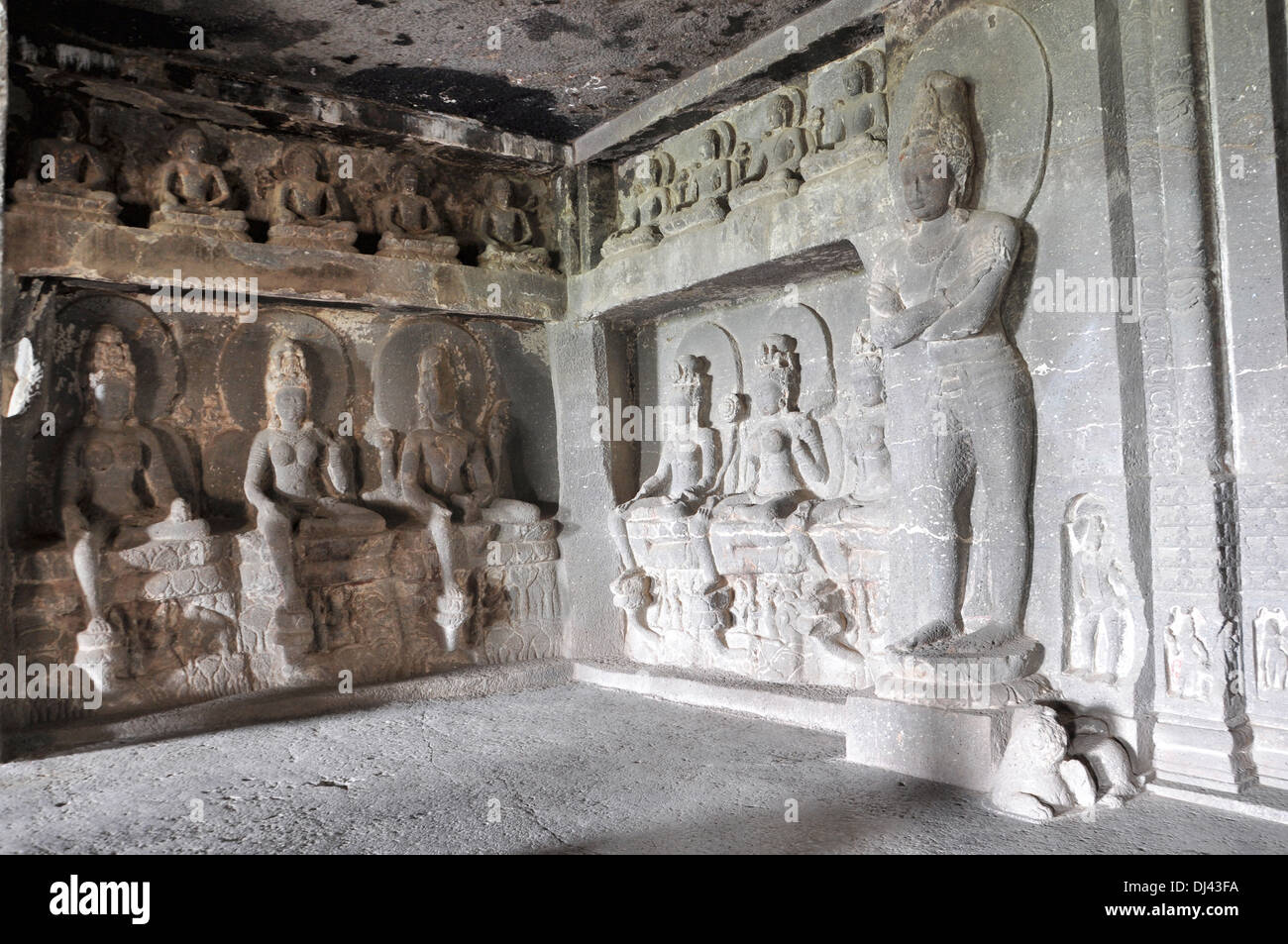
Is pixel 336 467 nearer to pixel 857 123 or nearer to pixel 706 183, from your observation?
pixel 706 183

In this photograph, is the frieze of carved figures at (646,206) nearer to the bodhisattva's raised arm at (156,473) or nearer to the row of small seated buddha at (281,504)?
the row of small seated buddha at (281,504)

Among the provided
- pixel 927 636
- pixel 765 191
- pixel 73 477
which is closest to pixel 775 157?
pixel 765 191

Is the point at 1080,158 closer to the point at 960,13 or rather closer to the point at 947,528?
the point at 960,13

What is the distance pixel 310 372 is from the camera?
258 inches

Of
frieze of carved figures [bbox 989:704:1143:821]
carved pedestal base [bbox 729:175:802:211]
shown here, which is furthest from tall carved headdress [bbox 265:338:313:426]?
frieze of carved figures [bbox 989:704:1143:821]

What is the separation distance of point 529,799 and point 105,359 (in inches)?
152

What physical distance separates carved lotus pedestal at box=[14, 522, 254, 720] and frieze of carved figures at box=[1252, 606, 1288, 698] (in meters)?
5.35

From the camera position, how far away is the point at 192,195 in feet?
19.3

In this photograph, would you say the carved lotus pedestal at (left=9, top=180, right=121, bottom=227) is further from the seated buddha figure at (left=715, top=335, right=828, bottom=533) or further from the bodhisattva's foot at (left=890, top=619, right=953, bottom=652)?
the bodhisattva's foot at (left=890, top=619, right=953, bottom=652)

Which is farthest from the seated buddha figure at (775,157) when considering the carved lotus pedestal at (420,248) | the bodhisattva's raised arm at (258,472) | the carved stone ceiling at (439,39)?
the bodhisattva's raised arm at (258,472)

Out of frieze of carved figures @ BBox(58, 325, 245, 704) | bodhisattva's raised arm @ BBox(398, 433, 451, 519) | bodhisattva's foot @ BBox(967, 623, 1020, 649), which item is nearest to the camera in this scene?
bodhisattva's foot @ BBox(967, 623, 1020, 649)

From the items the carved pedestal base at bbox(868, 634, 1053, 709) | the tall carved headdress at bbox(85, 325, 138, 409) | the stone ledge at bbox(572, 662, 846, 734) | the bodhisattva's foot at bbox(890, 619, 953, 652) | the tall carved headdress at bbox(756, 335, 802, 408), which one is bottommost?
the stone ledge at bbox(572, 662, 846, 734)

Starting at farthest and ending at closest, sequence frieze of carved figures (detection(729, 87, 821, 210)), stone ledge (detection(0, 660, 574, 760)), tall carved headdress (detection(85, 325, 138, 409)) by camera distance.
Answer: tall carved headdress (detection(85, 325, 138, 409)) < frieze of carved figures (detection(729, 87, 821, 210)) < stone ledge (detection(0, 660, 574, 760))

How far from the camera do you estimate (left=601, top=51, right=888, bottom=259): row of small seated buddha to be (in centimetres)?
509
